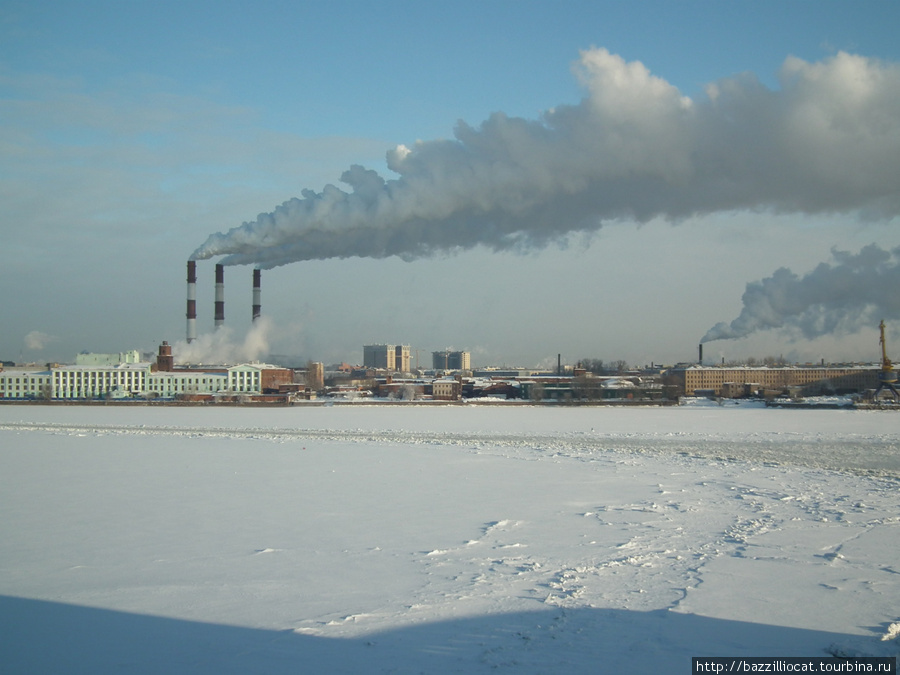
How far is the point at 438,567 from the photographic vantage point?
6320mm

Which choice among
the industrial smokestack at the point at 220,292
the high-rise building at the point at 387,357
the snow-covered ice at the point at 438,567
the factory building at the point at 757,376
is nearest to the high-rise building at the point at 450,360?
the high-rise building at the point at 387,357

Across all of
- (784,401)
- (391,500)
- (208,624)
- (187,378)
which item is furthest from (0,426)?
(784,401)

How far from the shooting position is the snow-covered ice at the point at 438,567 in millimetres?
4555

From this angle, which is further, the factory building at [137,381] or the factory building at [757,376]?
the factory building at [757,376]

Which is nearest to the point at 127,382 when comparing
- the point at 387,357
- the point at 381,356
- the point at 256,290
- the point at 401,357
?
the point at 256,290

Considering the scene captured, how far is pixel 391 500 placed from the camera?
9.73 m

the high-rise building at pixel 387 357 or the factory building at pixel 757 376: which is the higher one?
the high-rise building at pixel 387 357

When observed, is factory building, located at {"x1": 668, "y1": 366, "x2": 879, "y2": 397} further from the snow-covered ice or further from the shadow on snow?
the shadow on snow

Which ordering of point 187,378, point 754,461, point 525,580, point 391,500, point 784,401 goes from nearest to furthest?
point 525,580 → point 391,500 → point 754,461 → point 784,401 → point 187,378

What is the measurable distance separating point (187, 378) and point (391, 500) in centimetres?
6020

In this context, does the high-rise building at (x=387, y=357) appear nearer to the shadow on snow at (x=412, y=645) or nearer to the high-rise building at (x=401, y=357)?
the high-rise building at (x=401, y=357)

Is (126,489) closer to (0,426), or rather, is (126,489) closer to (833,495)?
(833,495)

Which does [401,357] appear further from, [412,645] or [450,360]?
[412,645]

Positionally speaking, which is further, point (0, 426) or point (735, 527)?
point (0, 426)
